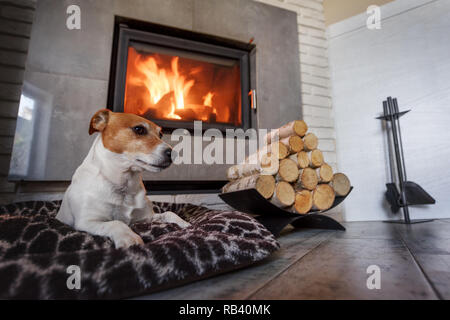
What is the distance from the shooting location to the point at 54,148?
5.10 feet

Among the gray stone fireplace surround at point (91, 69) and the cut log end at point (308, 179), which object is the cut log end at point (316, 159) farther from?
the gray stone fireplace surround at point (91, 69)

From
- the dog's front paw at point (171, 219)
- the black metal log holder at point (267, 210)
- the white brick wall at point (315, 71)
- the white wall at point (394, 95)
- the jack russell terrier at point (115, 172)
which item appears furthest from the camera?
the white brick wall at point (315, 71)

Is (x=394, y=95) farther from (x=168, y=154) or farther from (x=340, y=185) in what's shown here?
(x=168, y=154)

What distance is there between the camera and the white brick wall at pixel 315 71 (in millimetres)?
2336

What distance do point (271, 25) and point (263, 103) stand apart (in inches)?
31.8

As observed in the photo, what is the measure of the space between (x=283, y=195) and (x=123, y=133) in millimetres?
850

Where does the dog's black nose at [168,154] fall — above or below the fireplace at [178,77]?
below

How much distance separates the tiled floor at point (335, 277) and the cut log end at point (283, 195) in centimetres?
36

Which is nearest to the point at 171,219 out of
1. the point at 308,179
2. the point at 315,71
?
the point at 308,179

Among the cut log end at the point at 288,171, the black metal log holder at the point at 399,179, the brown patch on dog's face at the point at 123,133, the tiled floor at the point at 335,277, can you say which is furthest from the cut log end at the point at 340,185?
the brown patch on dog's face at the point at 123,133

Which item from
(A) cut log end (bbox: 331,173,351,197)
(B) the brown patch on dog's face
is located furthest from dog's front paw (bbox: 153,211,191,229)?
(A) cut log end (bbox: 331,173,351,197)

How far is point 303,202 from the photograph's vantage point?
1.37 m
